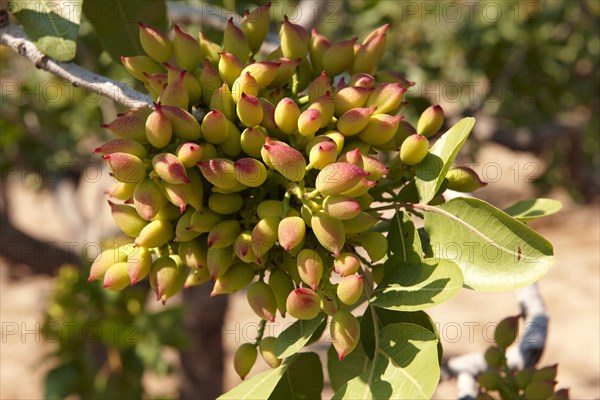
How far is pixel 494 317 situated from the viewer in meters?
5.39

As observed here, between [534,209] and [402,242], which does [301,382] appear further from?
[534,209]

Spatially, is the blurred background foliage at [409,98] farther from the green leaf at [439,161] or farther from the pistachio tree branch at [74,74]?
the green leaf at [439,161]

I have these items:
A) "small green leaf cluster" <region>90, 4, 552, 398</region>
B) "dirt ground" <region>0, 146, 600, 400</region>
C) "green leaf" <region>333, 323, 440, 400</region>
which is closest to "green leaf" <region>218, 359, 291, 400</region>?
"small green leaf cluster" <region>90, 4, 552, 398</region>

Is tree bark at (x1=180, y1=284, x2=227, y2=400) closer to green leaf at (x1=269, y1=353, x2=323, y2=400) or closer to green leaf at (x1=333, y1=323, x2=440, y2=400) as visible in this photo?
green leaf at (x1=269, y1=353, x2=323, y2=400)

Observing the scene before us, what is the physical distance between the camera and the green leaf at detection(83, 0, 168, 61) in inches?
49.9

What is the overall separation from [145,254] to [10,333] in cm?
532

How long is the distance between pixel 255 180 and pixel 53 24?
50 cm

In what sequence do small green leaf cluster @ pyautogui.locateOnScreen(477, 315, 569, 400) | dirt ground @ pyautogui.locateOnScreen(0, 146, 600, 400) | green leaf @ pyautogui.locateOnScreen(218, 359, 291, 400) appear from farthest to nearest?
Answer: dirt ground @ pyautogui.locateOnScreen(0, 146, 600, 400)
small green leaf cluster @ pyautogui.locateOnScreen(477, 315, 569, 400)
green leaf @ pyautogui.locateOnScreen(218, 359, 291, 400)

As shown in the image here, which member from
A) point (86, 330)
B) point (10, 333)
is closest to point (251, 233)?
point (86, 330)

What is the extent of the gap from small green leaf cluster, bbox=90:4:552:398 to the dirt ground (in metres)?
3.10

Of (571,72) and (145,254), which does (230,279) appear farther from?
(571,72)

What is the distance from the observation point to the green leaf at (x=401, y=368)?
833 mm

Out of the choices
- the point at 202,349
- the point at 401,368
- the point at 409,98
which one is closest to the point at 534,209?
the point at 401,368

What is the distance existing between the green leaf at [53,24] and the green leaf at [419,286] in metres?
0.63
